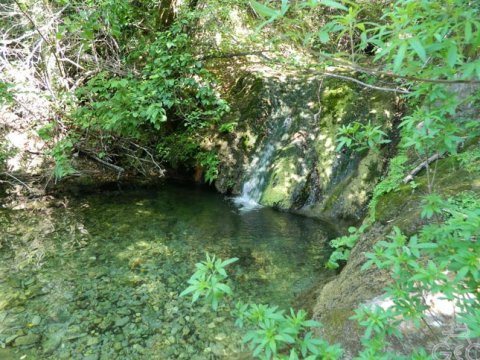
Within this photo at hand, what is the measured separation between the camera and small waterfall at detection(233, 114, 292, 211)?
7.52m

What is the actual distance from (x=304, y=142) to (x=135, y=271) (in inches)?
172

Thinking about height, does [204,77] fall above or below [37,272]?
above

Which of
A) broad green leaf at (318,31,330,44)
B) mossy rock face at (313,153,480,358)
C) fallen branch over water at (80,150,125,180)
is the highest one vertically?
broad green leaf at (318,31,330,44)

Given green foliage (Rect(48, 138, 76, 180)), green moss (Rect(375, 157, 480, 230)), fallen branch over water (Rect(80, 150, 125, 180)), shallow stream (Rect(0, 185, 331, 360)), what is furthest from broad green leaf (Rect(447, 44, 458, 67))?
fallen branch over water (Rect(80, 150, 125, 180))

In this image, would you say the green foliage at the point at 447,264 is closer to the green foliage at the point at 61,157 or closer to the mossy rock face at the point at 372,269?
the mossy rock face at the point at 372,269

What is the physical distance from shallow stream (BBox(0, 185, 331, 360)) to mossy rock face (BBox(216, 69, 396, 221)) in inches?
25.3

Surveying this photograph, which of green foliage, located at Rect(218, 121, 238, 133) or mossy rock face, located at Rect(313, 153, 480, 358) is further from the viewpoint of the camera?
green foliage, located at Rect(218, 121, 238, 133)

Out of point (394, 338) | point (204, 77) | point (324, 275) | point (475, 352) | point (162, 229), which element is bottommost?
point (162, 229)

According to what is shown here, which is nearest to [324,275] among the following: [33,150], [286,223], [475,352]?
[286,223]

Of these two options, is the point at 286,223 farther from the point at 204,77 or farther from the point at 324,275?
the point at 204,77

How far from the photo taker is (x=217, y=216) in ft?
21.8

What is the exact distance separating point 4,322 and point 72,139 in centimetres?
365

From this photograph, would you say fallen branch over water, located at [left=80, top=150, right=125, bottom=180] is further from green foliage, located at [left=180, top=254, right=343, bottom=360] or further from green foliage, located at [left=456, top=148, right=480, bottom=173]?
green foliage, located at [left=180, top=254, right=343, bottom=360]

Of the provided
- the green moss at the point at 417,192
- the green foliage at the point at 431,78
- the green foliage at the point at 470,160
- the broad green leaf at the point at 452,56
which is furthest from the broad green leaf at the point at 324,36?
the green foliage at the point at 470,160
